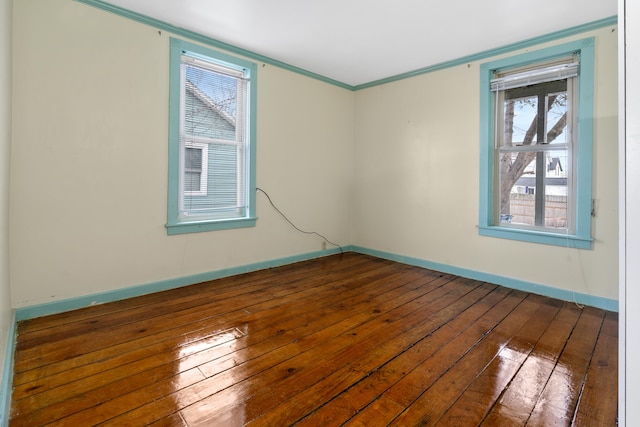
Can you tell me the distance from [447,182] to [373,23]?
193cm

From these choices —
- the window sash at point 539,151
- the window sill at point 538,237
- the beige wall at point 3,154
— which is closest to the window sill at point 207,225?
the beige wall at point 3,154

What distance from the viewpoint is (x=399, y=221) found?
4406mm

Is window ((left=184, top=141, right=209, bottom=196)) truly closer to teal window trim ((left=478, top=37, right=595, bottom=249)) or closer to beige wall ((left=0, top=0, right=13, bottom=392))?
beige wall ((left=0, top=0, right=13, bottom=392))

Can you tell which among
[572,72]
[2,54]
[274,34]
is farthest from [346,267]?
[2,54]

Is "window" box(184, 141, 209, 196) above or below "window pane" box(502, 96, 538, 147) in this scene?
below

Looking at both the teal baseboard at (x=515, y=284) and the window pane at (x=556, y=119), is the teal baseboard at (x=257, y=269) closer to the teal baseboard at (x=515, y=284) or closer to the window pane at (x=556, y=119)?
the teal baseboard at (x=515, y=284)

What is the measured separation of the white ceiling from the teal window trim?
0.19 metres

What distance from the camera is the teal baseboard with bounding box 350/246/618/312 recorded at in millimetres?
2895

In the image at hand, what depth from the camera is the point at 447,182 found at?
154 inches

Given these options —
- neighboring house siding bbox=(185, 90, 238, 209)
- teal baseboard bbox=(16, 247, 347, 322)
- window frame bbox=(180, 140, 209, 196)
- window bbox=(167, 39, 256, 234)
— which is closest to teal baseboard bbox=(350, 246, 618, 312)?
teal baseboard bbox=(16, 247, 347, 322)

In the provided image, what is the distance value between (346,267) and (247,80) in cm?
250

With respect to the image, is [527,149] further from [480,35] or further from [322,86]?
[322,86]

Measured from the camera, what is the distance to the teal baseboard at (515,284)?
289 cm

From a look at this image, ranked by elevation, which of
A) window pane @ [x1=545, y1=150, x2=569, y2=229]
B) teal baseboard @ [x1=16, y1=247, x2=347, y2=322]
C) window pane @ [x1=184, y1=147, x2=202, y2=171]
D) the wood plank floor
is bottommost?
the wood plank floor
